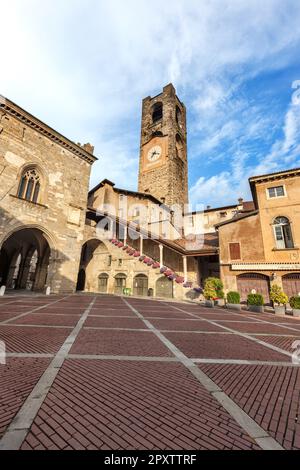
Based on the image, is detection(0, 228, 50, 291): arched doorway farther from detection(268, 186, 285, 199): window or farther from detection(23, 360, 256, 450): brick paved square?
detection(268, 186, 285, 199): window

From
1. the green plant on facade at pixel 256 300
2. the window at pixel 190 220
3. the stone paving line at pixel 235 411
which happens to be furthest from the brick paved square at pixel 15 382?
the window at pixel 190 220

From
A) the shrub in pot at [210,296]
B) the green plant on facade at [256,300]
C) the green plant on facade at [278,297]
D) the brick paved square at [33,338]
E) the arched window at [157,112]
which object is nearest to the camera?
the brick paved square at [33,338]

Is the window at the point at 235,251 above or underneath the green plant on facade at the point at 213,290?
above

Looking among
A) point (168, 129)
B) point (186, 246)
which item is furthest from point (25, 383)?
point (168, 129)

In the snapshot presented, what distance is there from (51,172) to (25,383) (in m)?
18.2

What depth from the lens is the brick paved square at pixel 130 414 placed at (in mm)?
1938

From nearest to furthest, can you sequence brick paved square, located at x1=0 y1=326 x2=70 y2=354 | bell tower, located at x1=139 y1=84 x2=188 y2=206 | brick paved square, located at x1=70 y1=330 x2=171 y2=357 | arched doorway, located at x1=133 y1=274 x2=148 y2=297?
brick paved square, located at x1=0 y1=326 x2=70 y2=354 → brick paved square, located at x1=70 y1=330 x2=171 y2=357 → arched doorway, located at x1=133 y1=274 x2=148 y2=297 → bell tower, located at x1=139 y1=84 x2=188 y2=206

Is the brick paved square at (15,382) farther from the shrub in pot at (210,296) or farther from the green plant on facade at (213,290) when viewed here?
the green plant on facade at (213,290)

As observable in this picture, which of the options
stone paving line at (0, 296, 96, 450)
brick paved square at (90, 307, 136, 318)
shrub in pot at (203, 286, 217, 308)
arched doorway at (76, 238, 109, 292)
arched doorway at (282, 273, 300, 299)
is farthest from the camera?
arched doorway at (76, 238, 109, 292)

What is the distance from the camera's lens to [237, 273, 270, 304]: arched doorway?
1667 cm

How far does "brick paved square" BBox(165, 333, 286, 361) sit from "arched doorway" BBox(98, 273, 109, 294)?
1811 centimetres

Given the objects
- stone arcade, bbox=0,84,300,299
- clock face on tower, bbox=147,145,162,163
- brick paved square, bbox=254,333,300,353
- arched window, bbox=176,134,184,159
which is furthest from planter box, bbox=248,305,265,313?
arched window, bbox=176,134,184,159

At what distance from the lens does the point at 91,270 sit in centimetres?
2444
